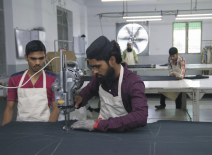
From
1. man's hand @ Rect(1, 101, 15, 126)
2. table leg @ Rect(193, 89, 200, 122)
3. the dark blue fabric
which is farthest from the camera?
table leg @ Rect(193, 89, 200, 122)

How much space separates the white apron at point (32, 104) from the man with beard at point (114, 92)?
354 millimetres

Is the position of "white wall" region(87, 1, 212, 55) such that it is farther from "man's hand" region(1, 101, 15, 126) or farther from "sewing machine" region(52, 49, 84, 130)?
"sewing machine" region(52, 49, 84, 130)

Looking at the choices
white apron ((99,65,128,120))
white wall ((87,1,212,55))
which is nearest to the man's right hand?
white apron ((99,65,128,120))

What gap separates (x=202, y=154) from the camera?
107cm

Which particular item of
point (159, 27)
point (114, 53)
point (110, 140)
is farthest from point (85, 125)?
point (159, 27)

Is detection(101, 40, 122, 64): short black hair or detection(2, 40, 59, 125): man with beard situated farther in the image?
detection(2, 40, 59, 125): man with beard

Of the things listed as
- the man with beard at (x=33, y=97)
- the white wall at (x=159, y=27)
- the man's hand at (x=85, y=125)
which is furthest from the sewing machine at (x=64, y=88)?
the white wall at (x=159, y=27)

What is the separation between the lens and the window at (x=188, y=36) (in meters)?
10.4

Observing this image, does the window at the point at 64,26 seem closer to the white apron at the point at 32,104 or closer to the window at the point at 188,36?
the window at the point at 188,36

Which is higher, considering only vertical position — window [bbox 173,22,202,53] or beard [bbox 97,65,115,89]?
window [bbox 173,22,202,53]

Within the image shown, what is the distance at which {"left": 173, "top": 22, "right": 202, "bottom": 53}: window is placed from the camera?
34.0 feet

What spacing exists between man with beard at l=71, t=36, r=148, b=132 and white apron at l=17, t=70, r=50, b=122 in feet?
1.16

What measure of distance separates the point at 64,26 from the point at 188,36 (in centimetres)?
536

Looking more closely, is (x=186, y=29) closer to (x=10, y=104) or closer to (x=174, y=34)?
(x=174, y=34)
